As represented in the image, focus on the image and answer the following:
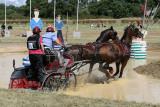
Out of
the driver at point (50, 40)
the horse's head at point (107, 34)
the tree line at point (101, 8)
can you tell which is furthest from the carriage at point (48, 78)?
the tree line at point (101, 8)

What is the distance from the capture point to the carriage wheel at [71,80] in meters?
10.1

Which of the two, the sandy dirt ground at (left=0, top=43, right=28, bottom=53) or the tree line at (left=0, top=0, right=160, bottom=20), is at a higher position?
the tree line at (left=0, top=0, right=160, bottom=20)

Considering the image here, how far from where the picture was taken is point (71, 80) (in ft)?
34.1

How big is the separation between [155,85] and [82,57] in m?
3.09

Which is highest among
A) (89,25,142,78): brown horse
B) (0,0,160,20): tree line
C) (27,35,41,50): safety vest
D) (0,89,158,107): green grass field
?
(0,0,160,20): tree line

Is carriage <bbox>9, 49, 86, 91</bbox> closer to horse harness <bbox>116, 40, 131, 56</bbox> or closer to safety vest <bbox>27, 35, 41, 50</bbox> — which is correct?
safety vest <bbox>27, 35, 41, 50</bbox>

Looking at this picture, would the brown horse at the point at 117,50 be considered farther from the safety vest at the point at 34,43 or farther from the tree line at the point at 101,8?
the tree line at the point at 101,8

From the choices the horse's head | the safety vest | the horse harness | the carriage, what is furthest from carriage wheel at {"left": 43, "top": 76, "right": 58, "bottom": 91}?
the horse harness

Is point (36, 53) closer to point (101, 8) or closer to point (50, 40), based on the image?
point (50, 40)

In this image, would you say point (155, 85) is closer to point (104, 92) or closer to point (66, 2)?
point (104, 92)

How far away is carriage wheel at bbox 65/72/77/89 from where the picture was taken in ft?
33.0

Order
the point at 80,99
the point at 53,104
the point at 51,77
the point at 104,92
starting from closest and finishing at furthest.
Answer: the point at 53,104
the point at 80,99
the point at 51,77
the point at 104,92

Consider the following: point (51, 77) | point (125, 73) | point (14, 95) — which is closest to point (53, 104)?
point (14, 95)

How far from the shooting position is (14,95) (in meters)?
7.78
